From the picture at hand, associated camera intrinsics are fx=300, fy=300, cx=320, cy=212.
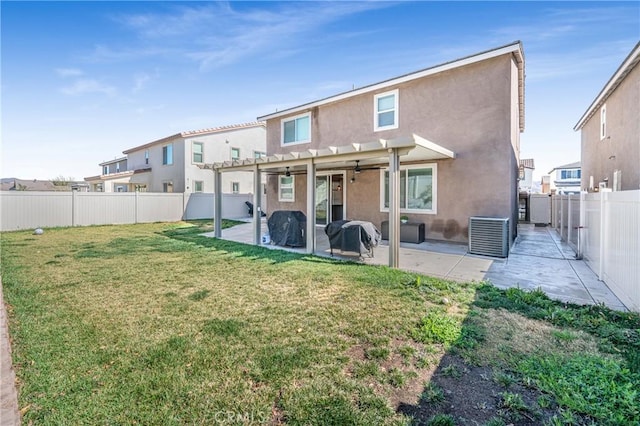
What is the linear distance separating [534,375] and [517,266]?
4.85 meters

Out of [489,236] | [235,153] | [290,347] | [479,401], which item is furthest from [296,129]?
[479,401]

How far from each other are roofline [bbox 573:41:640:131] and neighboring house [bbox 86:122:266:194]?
58.2 feet

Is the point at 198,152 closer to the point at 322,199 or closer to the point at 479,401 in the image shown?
the point at 322,199

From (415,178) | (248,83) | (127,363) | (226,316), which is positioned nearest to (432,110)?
(415,178)

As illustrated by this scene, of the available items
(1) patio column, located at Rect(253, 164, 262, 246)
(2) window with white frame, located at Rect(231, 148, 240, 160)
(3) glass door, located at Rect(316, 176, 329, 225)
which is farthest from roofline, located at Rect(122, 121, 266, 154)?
(1) patio column, located at Rect(253, 164, 262, 246)

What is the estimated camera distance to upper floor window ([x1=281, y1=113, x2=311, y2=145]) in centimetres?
1339

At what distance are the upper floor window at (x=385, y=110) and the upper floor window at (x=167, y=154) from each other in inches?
611

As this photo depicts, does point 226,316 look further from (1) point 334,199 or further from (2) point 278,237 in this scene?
(1) point 334,199

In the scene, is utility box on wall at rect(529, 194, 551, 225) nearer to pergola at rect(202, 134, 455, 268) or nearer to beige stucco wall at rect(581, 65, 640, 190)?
beige stucco wall at rect(581, 65, 640, 190)

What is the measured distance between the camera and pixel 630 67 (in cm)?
930

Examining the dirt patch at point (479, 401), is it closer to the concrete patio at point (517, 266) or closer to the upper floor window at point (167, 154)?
the concrete patio at point (517, 266)

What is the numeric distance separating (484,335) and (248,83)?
41.8ft

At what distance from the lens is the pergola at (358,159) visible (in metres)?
6.72

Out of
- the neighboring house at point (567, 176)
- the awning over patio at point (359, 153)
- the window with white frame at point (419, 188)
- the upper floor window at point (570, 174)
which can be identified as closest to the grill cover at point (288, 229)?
the awning over patio at point (359, 153)
